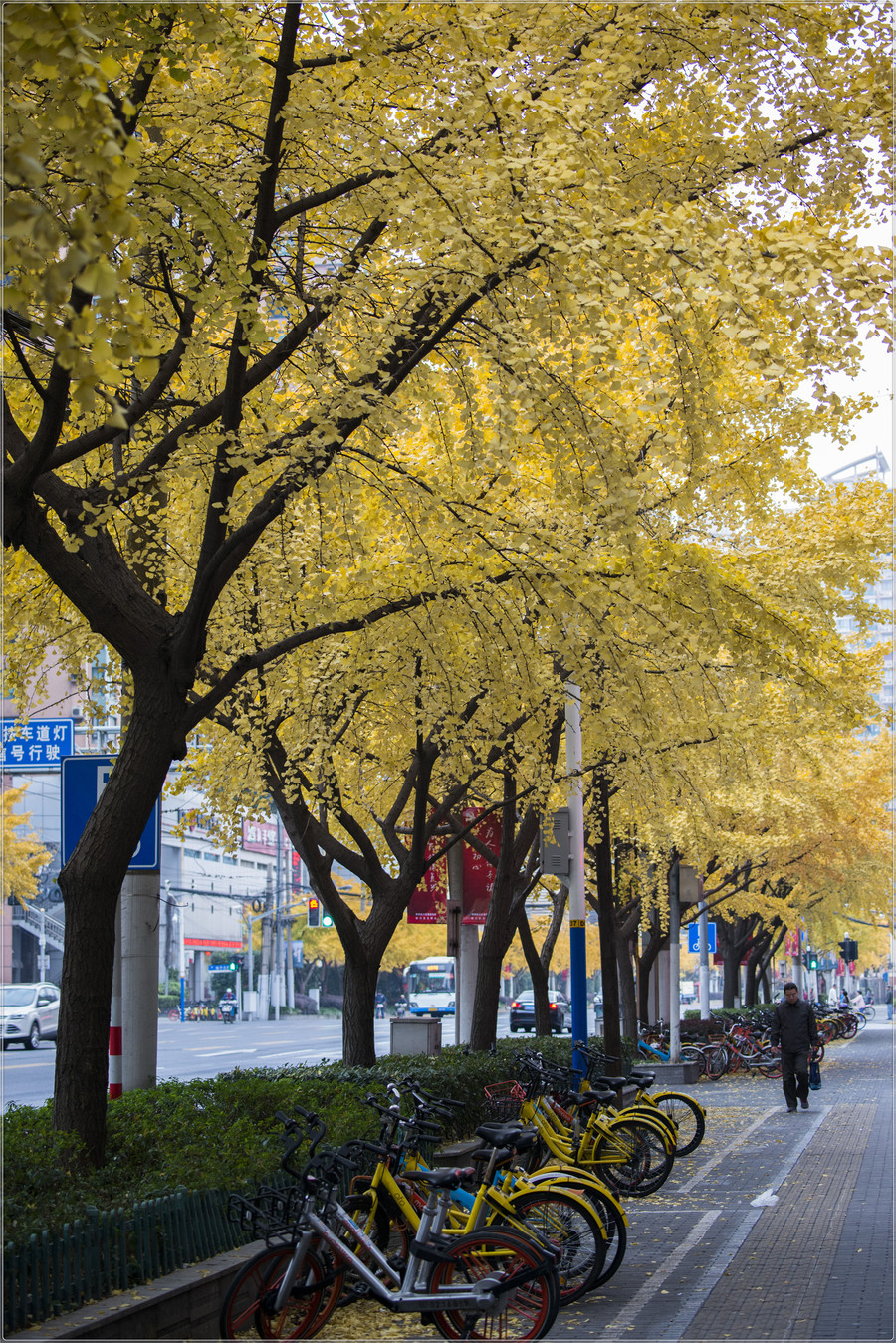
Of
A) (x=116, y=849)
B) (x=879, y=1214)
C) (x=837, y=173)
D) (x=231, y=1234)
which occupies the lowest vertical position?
(x=879, y=1214)

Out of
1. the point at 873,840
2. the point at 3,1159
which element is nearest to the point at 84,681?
the point at 3,1159

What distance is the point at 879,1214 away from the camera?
32.0ft

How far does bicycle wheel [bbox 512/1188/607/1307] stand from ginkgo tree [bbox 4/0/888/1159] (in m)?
2.61

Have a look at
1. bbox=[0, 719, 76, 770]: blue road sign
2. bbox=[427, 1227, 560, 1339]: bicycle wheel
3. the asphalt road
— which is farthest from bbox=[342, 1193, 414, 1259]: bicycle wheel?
bbox=[0, 719, 76, 770]: blue road sign

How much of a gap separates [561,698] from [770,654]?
3.23 meters

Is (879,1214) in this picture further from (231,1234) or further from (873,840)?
(873,840)

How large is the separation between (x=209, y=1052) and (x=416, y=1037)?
20.5 meters

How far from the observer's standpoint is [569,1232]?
7234 mm

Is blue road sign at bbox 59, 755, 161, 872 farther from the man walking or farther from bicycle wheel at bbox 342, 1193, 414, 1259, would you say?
the man walking

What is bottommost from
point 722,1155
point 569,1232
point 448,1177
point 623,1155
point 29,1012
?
point 29,1012

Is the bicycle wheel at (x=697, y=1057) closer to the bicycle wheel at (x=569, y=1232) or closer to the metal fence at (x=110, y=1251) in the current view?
the bicycle wheel at (x=569, y=1232)

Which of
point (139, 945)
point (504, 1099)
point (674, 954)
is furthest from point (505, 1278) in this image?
point (674, 954)

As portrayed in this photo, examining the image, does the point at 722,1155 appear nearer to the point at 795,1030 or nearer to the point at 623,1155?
the point at 795,1030

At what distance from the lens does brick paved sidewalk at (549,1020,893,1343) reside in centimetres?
674
